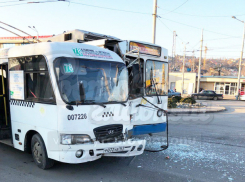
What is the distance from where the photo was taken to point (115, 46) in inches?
238

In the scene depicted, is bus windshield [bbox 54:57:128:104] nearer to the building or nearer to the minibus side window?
the minibus side window

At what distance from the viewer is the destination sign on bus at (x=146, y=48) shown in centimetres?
631

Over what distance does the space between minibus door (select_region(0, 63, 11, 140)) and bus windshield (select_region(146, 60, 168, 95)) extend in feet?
13.5

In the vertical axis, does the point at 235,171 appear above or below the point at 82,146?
below

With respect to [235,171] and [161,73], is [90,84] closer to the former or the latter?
[161,73]

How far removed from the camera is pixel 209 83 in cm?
4584

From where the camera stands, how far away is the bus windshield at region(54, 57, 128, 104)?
415cm

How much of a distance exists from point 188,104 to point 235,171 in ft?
45.4

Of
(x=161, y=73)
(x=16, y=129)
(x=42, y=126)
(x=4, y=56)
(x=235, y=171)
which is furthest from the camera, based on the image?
(x=161, y=73)

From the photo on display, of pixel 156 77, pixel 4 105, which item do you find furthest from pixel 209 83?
pixel 4 105

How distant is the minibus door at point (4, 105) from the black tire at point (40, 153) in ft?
5.41

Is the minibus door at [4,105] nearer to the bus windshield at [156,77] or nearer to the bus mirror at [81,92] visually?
the bus mirror at [81,92]

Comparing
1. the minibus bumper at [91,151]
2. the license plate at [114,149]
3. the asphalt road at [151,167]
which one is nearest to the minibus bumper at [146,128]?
the asphalt road at [151,167]

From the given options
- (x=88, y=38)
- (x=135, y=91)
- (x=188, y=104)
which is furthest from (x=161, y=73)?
(x=188, y=104)
